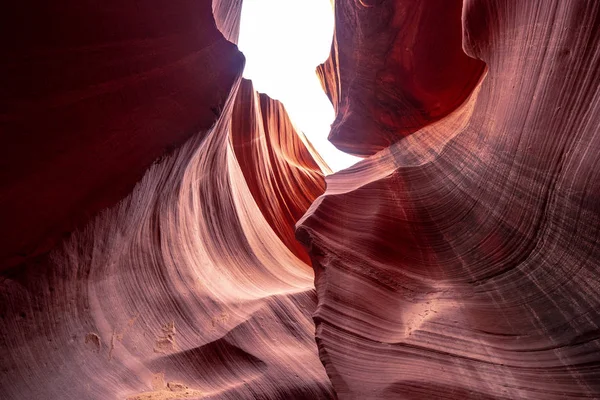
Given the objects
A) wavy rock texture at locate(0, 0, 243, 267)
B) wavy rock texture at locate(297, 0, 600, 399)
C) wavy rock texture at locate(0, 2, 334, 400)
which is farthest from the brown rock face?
wavy rock texture at locate(0, 0, 243, 267)

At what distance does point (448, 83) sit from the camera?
23.7 feet

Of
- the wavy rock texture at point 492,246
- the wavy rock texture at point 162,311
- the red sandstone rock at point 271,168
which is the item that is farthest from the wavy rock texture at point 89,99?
the red sandstone rock at point 271,168

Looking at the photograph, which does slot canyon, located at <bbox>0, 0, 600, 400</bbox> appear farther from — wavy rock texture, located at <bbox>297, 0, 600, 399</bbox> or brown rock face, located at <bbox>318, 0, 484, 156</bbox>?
brown rock face, located at <bbox>318, 0, 484, 156</bbox>

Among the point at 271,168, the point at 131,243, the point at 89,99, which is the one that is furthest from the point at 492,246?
the point at 271,168

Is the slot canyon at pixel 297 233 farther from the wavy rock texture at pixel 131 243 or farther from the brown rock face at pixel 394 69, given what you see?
the brown rock face at pixel 394 69

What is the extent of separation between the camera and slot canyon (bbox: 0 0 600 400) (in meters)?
2.61

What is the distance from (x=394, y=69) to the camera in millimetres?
8156

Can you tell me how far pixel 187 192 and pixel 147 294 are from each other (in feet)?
5.32

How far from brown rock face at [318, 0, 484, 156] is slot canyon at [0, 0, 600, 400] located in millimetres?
1859

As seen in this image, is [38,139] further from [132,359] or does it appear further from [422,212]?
[422,212]

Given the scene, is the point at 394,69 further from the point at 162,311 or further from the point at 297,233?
the point at 162,311

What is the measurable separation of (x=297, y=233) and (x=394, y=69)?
484cm

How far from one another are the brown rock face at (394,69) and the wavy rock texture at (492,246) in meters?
2.79

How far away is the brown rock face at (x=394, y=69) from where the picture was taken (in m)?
7.15
